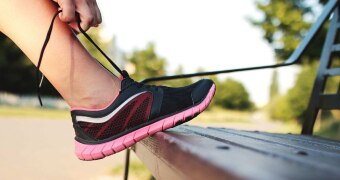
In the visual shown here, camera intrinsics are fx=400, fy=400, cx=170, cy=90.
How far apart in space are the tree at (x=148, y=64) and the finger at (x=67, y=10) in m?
25.1

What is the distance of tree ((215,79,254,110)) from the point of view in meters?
41.9

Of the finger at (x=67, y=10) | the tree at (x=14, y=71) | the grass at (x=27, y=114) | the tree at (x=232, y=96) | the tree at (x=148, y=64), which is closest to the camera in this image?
the finger at (x=67, y=10)

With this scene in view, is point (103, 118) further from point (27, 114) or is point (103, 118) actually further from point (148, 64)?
point (148, 64)

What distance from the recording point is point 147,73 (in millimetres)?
26719

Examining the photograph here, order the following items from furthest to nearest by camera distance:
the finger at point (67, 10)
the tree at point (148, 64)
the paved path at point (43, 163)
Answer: the tree at point (148, 64) < the paved path at point (43, 163) < the finger at point (67, 10)

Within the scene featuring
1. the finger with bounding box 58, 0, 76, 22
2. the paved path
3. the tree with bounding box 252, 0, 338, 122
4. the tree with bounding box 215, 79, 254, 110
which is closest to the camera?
the finger with bounding box 58, 0, 76, 22

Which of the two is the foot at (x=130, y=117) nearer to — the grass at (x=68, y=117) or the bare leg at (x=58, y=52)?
the bare leg at (x=58, y=52)

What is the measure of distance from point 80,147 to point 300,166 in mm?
671

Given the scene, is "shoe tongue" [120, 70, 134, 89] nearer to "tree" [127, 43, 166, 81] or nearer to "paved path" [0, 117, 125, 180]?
"paved path" [0, 117, 125, 180]

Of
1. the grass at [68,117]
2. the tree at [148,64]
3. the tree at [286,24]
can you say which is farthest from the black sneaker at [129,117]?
the tree at [148,64]

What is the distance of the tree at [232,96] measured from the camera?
41.9 metres

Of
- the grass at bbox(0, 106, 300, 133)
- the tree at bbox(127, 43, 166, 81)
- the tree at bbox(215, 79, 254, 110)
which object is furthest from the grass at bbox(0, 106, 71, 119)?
the tree at bbox(215, 79, 254, 110)

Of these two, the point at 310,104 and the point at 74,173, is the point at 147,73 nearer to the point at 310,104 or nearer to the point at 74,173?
the point at 74,173

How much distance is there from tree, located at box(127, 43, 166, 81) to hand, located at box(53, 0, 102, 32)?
25.1m
